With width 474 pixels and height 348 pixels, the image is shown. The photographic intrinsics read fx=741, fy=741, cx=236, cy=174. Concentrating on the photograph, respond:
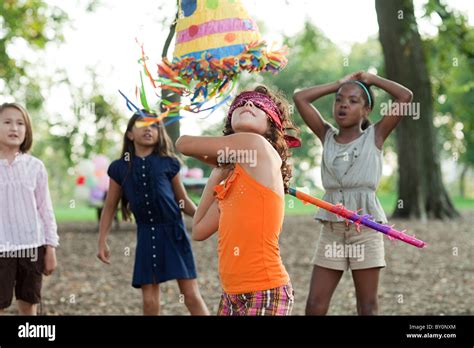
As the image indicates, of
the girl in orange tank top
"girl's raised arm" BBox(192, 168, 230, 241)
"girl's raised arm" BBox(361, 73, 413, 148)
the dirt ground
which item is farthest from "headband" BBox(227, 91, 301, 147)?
the dirt ground

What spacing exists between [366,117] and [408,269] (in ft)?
15.3

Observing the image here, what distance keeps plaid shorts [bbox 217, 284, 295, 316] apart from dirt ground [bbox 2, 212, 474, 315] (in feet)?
10.3

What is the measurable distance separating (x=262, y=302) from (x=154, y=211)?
72.9 inches

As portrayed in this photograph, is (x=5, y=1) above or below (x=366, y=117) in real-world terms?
above

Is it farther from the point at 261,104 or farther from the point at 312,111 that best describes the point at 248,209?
the point at 312,111

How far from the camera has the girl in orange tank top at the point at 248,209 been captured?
9.44ft

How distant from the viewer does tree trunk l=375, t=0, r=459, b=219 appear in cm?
1349

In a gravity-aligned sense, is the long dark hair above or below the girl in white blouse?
above

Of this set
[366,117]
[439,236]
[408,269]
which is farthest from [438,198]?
[366,117]

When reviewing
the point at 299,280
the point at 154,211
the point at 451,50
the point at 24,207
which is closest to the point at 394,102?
the point at 154,211

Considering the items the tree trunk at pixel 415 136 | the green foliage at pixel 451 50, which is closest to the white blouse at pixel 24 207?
the green foliage at pixel 451 50

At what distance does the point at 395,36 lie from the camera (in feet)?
43.7

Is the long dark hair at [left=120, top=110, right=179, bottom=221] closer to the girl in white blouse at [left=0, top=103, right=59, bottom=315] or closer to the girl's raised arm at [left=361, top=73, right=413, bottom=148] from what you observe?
the girl in white blouse at [left=0, top=103, right=59, bottom=315]
